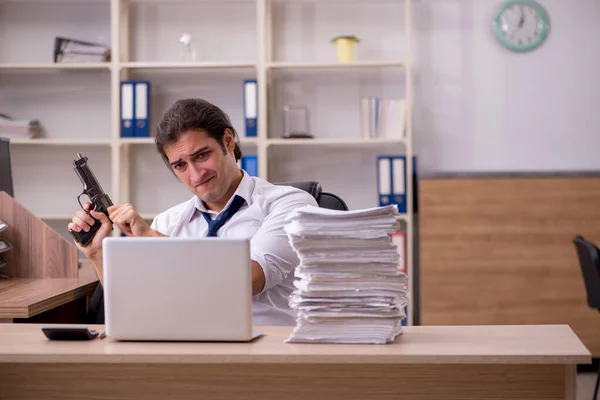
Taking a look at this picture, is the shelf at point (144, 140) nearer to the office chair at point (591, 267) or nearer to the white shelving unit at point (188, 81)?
the white shelving unit at point (188, 81)

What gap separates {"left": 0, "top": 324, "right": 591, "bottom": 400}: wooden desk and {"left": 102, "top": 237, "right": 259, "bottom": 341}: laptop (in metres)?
0.03

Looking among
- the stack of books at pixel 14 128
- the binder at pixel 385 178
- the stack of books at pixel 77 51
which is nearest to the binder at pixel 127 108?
the stack of books at pixel 77 51

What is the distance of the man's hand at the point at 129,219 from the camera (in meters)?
2.16

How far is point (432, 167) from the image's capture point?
4934 mm

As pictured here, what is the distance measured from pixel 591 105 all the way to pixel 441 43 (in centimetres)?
95

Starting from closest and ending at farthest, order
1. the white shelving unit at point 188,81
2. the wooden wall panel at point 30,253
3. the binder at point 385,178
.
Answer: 1. the wooden wall panel at point 30,253
2. the binder at point 385,178
3. the white shelving unit at point 188,81

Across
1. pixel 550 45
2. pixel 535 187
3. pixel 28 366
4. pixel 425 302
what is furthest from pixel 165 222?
pixel 550 45

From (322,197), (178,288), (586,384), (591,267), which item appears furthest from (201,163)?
(586,384)

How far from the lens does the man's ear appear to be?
247 centimetres

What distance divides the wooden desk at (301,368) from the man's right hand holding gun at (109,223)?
0.50m

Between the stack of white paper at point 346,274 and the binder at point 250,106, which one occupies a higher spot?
the binder at point 250,106

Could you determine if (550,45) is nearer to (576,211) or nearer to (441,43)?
(441,43)

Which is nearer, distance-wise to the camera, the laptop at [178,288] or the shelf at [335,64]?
the laptop at [178,288]

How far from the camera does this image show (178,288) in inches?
63.3
